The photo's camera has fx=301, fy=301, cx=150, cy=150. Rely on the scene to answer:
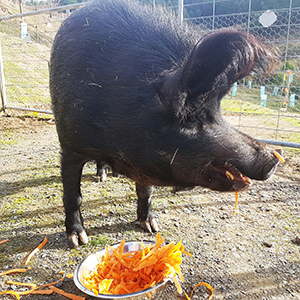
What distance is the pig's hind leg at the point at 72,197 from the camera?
109 inches

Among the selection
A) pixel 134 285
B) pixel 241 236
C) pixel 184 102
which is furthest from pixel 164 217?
pixel 184 102

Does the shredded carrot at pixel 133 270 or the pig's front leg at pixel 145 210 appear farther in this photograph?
the pig's front leg at pixel 145 210

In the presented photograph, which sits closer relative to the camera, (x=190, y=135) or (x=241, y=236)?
(x=190, y=135)

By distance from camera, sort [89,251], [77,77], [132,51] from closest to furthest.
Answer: [132,51] < [77,77] < [89,251]

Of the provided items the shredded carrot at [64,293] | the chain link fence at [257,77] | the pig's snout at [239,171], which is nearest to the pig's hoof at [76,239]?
the shredded carrot at [64,293]

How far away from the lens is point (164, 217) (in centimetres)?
337

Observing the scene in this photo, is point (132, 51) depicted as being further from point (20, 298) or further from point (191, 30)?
point (20, 298)

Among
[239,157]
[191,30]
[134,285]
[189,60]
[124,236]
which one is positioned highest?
[191,30]

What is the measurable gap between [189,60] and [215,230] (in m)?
1.87

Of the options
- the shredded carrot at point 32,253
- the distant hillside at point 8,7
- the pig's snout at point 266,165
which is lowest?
the shredded carrot at point 32,253

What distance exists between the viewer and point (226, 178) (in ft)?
7.02

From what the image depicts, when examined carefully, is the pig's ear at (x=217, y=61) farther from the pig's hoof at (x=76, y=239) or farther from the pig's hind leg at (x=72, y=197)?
the pig's hoof at (x=76, y=239)

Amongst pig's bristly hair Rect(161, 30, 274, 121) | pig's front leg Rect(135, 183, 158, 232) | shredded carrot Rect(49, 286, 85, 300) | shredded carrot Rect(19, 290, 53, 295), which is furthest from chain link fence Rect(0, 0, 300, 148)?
shredded carrot Rect(19, 290, 53, 295)

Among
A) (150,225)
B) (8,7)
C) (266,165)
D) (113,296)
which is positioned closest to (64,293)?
(113,296)
